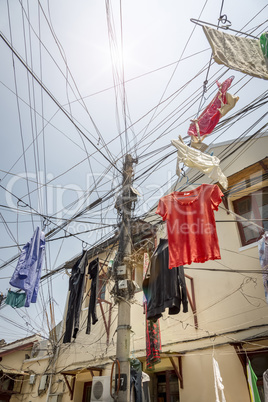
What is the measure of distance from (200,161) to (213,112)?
137 centimetres

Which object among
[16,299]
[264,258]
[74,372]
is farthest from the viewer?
[74,372]

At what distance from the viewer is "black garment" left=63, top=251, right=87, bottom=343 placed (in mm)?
6469

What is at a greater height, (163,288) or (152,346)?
(163,288)

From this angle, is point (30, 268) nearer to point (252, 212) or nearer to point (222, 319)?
point (222, 319)

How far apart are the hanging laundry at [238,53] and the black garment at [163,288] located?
3.97 metres

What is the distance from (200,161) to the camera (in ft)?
19.0

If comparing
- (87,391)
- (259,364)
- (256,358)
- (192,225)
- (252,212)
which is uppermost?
(252,212)

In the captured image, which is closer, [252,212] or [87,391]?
[252,212]

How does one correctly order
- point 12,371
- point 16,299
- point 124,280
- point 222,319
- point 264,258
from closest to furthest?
1. point 124,280
2. point 264,258
3. point 222,319
4. point 16,299
5. point 12,371

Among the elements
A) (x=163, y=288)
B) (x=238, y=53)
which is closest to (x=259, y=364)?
(x=163, y=288)

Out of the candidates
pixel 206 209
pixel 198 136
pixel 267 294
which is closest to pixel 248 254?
pixel 267 294

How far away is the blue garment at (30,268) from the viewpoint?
259 inches

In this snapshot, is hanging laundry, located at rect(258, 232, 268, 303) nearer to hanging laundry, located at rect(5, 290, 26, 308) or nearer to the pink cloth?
the pink cloth

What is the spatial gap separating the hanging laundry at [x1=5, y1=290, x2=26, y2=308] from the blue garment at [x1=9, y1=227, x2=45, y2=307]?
8.23ft
